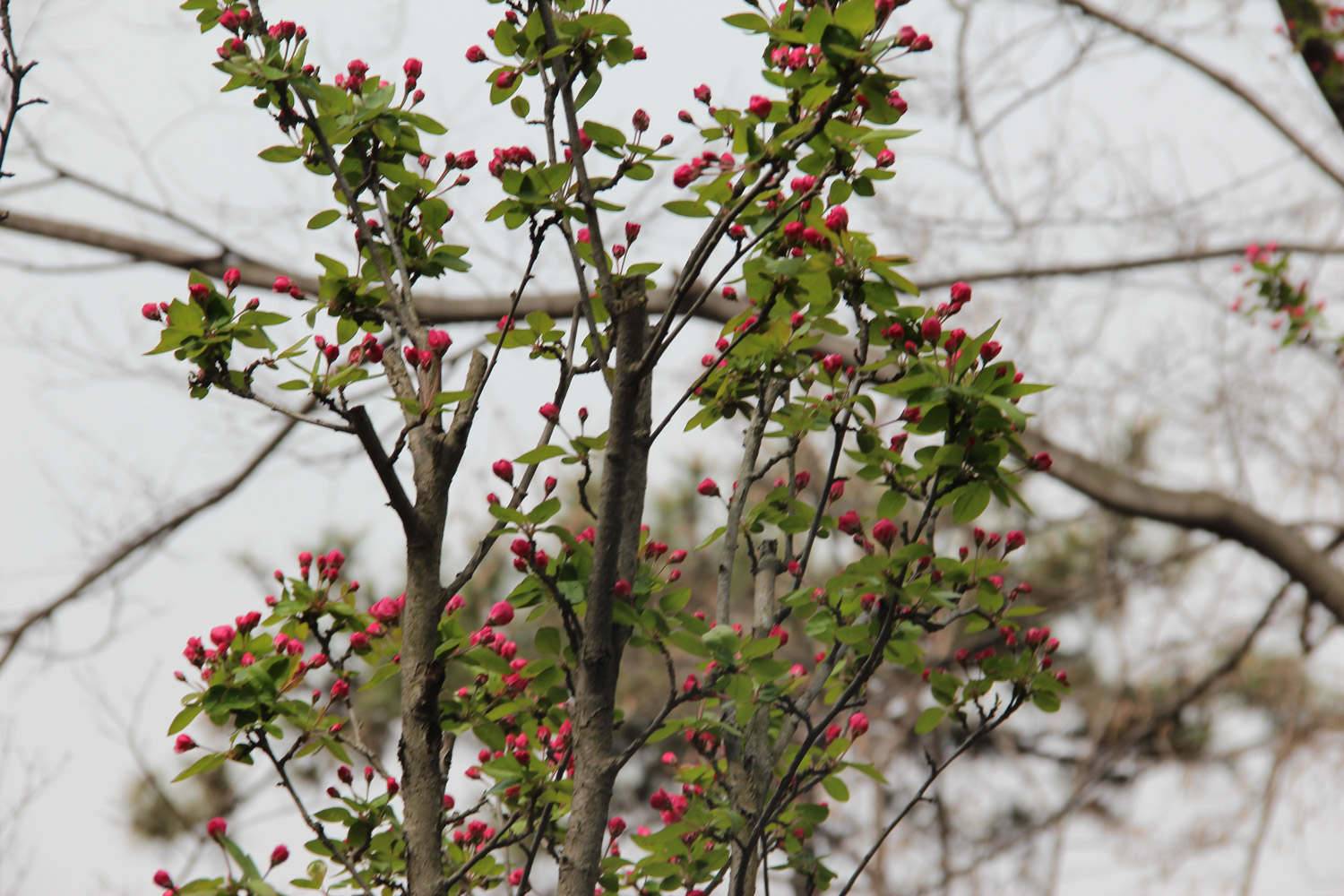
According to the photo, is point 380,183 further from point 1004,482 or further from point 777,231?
point 1004,482

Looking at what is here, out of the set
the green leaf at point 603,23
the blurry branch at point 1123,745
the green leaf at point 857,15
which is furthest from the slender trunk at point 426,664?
the blurry branch at point 1123,745

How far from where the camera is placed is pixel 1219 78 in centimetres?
766

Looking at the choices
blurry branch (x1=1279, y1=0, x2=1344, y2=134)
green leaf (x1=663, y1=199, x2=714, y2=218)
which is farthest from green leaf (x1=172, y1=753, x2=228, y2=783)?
blurry branch (x1=1279, y1=0, x2=1344, y2=134)

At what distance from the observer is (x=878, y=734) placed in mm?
9336

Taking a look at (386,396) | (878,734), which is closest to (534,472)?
(386,396)

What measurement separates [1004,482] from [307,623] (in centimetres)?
116

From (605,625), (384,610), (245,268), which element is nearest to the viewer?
(605,625)

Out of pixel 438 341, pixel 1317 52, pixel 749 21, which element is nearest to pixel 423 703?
pixel 438 341

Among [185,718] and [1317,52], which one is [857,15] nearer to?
[185,718]

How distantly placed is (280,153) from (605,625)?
1030 millimetres

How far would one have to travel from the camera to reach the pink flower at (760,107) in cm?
193

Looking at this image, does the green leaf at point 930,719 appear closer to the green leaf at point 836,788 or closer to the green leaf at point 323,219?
the green leaf at point 836,788

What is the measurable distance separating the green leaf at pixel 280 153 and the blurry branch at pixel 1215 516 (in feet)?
15.7

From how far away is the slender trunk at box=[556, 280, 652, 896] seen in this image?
1.92 metres
